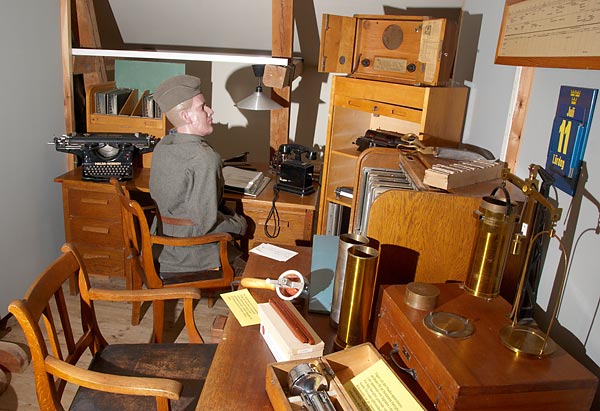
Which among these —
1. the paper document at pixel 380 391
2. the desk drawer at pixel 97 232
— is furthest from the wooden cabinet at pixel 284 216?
the paper document at pixel 380 391

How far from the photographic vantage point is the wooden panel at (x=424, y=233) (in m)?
1.35

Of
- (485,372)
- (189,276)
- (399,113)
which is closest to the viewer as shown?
(485,372)

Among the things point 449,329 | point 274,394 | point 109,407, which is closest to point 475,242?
point 449,329

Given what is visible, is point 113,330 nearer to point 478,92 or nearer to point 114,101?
point 114,101

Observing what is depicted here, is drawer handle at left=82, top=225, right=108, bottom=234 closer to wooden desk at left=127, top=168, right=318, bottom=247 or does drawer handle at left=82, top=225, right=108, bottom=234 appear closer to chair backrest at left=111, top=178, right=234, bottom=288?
wooden desk at left=127, top=168, right=318, bottom=247

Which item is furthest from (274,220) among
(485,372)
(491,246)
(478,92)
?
(485,372)

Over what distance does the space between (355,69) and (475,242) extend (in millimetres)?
1518

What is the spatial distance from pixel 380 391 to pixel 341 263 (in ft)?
1.28

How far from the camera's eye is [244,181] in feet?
9.62

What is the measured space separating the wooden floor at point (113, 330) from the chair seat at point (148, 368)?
86 centimetres

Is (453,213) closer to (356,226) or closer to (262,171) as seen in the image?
(356,226)

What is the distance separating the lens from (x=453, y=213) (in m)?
1.36

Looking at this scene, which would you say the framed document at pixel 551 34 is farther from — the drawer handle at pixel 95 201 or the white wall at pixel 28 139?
the white wall at pixel 28 139

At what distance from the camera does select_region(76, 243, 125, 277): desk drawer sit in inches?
121
